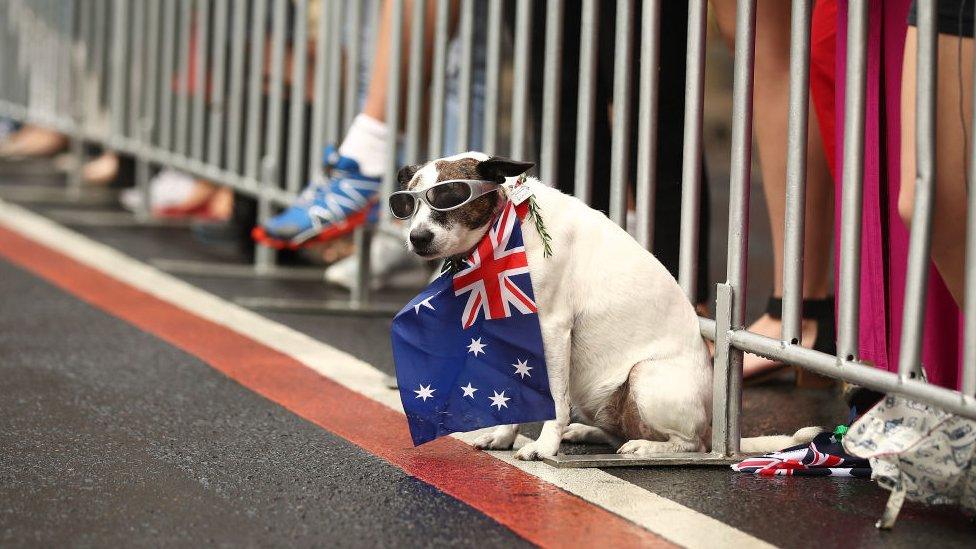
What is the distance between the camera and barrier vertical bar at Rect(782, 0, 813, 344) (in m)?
3.93

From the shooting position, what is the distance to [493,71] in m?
5.45

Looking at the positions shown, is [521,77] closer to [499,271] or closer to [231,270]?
[499,271]

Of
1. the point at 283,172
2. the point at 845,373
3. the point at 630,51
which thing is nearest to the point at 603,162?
the point at 630,51

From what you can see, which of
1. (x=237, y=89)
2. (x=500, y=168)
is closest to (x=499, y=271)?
(x=500, y=168)

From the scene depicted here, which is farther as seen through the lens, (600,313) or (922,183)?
(600,313)

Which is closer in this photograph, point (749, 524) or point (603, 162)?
point (749, 524)

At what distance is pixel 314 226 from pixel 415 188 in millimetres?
2090

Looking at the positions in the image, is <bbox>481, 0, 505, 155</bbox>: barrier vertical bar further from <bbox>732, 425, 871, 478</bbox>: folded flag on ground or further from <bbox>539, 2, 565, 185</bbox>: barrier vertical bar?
<bbox>732, 425, 871, 478</bbox>: folded flag on ground

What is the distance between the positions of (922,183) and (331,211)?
3056mm

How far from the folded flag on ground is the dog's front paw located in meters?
0.47

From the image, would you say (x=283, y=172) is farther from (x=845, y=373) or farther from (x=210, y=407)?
(x=845, y=373)

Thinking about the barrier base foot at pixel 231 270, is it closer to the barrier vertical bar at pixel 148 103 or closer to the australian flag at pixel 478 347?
the barrier vertical bar at pixel 148 103

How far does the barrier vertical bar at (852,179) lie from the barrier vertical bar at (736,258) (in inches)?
13.3

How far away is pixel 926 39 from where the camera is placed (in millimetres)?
3480
